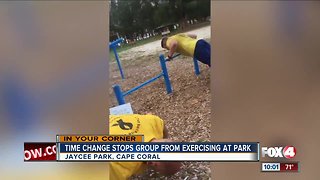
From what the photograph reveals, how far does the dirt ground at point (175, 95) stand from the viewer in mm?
1998

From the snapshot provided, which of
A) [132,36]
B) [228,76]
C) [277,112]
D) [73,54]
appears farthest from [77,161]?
[277,112]

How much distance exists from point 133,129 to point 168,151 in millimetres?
253

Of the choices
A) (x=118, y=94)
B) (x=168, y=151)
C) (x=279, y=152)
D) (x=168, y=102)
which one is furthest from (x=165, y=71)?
(x=279, y=152)

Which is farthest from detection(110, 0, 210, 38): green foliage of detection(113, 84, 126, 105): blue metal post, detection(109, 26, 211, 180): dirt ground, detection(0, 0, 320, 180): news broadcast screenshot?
detection(113, 84, 126, 105): blue metal post

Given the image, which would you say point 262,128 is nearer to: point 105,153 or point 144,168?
point 144,168

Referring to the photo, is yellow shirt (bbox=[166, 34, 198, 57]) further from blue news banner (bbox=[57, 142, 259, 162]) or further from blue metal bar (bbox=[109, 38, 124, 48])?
blue news banner (bbox=[57, 142, 259, 162])

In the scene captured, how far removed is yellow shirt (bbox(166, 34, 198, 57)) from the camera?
203 cm

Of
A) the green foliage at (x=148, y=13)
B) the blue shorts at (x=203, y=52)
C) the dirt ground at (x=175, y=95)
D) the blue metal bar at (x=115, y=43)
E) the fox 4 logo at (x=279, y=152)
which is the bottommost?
the fox 4 logo at (x=279, y=152)

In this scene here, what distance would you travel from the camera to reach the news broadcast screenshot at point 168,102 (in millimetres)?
1970

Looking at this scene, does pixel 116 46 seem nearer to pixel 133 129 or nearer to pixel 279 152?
pixel 133 129

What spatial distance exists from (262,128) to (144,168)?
76 cm

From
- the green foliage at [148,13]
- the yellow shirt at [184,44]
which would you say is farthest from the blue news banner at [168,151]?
the green foliage at [148,13]

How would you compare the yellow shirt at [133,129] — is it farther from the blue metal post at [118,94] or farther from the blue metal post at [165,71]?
the blue metal post at [165,71]

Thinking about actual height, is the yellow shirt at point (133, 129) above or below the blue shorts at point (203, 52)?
below
